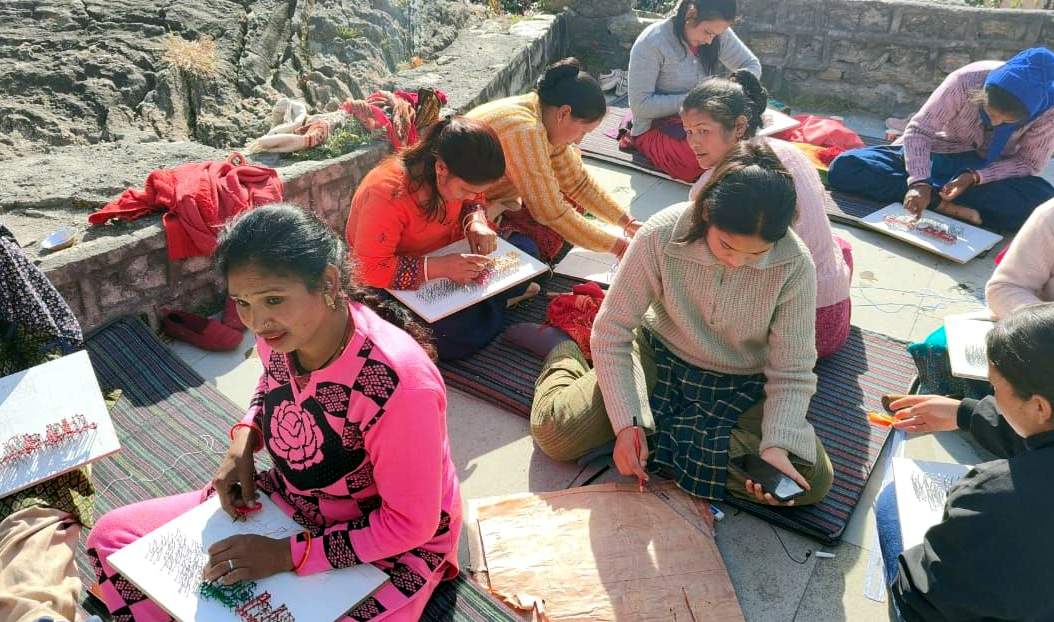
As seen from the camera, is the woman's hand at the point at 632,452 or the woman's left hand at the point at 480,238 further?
the woman's left hand at the point at 480,238

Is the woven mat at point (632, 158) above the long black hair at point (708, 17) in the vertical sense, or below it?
below

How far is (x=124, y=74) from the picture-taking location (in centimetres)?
506

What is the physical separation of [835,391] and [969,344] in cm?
57

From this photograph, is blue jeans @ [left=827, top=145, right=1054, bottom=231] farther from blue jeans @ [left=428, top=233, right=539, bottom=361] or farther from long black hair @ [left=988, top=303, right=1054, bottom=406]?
long black hair @ [left=988, top=303, right=1054, bottom=406]

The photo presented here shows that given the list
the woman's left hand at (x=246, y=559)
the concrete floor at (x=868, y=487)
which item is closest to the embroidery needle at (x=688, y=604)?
the concrete floor at (x=868, y=487)

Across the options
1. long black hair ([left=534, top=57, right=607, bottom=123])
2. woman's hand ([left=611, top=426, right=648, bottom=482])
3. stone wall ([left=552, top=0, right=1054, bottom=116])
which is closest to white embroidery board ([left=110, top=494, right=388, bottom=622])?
woman's hand ([left=611, top=426, right=648, bottom=482])

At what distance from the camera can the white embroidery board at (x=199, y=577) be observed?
1760mm

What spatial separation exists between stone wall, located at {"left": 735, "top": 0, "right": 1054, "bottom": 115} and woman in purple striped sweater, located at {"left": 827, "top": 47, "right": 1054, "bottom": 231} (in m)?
1.85

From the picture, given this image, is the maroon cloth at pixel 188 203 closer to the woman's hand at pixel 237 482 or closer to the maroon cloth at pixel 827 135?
the woman's hand at pixel 237 482

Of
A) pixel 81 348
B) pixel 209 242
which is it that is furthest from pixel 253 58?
pixel 81 348

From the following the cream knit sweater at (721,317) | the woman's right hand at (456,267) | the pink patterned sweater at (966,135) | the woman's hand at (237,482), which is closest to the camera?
the woman's hand at (237,482)

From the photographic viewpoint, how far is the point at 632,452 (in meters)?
2.59

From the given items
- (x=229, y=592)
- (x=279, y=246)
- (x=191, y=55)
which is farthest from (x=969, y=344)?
(x=191, y=55)

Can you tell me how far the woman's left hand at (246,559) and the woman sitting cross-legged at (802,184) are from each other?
187cm
